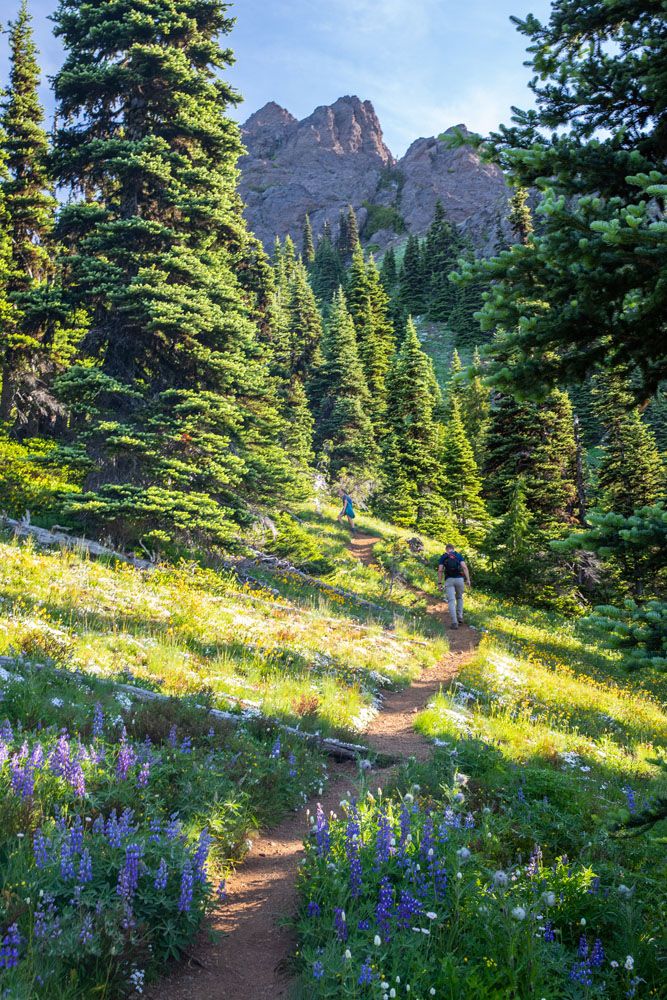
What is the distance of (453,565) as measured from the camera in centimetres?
1684

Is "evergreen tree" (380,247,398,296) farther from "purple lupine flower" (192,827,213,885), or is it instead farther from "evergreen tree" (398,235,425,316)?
"purple lupine flower" (192,827,213,885)

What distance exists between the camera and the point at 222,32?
1719 centimetres

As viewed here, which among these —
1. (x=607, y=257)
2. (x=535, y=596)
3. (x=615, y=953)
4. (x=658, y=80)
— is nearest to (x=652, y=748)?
(x=615, y=953)

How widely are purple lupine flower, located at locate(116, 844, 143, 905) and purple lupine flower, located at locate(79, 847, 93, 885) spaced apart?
16 cm

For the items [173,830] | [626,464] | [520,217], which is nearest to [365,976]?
[173,830]

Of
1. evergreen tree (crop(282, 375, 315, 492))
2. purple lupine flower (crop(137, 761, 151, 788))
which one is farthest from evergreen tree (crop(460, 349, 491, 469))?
purple lupine flower (crop(137, 761, 151, 788))

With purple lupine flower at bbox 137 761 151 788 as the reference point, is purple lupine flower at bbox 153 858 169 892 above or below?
below

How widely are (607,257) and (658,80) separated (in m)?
2.63

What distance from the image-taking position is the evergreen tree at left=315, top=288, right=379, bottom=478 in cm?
3972

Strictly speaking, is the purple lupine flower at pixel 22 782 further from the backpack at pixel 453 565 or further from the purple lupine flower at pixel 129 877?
the backpack at pixel 453 565

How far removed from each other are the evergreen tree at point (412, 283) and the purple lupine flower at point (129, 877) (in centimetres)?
8587

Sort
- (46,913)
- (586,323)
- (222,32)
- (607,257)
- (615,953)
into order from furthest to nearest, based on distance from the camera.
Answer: (222,32)
(586,323)
(607,257)
(615,953)
(46,913)

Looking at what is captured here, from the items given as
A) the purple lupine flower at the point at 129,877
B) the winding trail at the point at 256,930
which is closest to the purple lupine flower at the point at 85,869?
the purple lupine flower at the point at 129,877

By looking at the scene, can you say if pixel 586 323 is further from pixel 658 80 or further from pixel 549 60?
pixel 549 60
